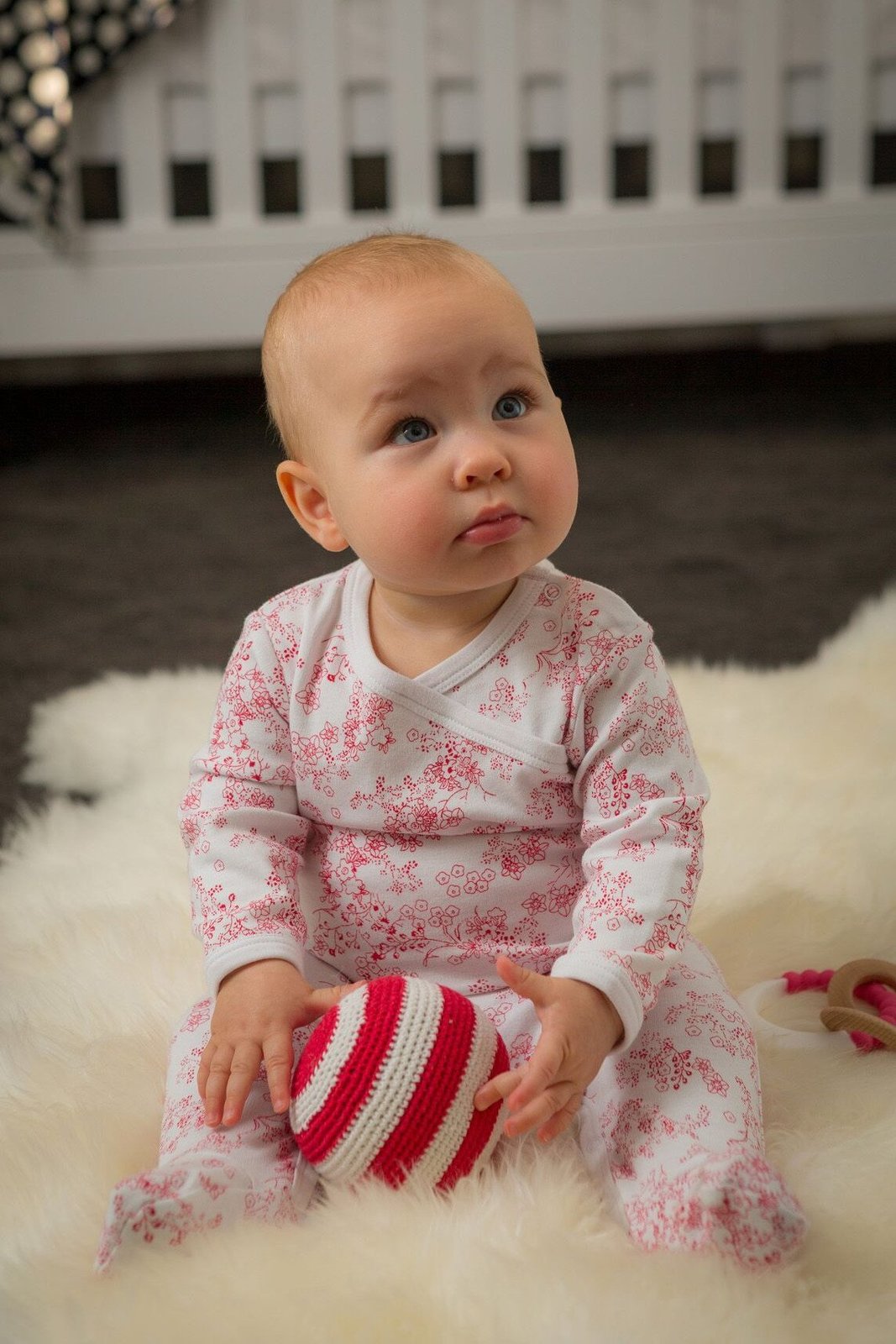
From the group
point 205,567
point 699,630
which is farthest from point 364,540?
point 205,567

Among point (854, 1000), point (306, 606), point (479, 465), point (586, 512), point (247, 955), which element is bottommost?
point (586, 512)

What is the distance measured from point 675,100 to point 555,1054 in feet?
6.43

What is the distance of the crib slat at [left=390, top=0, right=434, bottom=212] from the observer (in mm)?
2201

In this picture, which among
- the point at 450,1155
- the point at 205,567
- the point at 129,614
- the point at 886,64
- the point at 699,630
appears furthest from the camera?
the point at 886,64

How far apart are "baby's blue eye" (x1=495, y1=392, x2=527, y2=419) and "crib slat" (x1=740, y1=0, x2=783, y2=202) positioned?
1.76m

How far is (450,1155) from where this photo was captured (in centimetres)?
64

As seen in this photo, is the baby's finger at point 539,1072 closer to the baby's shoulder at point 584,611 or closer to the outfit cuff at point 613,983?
the outfit cuff at point 613,983

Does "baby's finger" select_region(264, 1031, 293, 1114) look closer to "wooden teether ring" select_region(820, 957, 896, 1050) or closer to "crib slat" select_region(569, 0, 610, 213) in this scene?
"wooden teether ring" select_region(820, 957, 896, 1050)

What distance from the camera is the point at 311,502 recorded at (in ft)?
2.56

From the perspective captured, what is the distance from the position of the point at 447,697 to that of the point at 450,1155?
0.73ft

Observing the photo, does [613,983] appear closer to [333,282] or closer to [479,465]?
[479,465]

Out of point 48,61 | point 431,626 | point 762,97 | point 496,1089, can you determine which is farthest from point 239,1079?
point 762,97

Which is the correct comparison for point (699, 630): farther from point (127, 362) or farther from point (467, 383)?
point (127, 362)

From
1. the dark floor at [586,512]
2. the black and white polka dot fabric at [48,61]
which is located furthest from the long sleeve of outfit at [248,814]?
the black and white polka dot fabric at [48,61]
